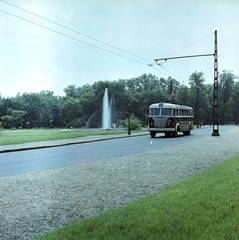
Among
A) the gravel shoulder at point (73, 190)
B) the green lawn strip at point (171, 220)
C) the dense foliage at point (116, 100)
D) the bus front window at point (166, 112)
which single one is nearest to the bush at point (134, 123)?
the dense foliage at point (116, 100)

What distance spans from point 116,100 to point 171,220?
2308 cm

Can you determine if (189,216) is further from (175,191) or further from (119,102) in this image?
(119,102)

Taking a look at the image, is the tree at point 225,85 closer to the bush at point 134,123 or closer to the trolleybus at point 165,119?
the trolleybus at point 165,119

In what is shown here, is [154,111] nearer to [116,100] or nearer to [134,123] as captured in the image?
[116,100]

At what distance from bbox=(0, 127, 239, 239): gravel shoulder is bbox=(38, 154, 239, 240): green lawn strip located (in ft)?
1.54

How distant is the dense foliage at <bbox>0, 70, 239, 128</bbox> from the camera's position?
12.3 m

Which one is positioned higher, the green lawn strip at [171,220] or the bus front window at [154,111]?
the bus front window at [154,111]

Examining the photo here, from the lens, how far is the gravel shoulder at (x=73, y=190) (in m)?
4.17

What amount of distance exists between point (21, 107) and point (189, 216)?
9380 mm

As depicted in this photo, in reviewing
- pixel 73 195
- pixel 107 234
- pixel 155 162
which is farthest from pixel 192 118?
pixel 107 234

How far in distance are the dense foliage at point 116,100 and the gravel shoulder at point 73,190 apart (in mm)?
4053

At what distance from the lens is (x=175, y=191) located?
219 inches

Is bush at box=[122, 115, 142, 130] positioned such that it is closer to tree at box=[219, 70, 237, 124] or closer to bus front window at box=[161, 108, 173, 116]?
bus front window at box=[161, 108, 173, 116]

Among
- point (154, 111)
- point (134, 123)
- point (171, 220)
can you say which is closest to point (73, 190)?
point (171, 220)
